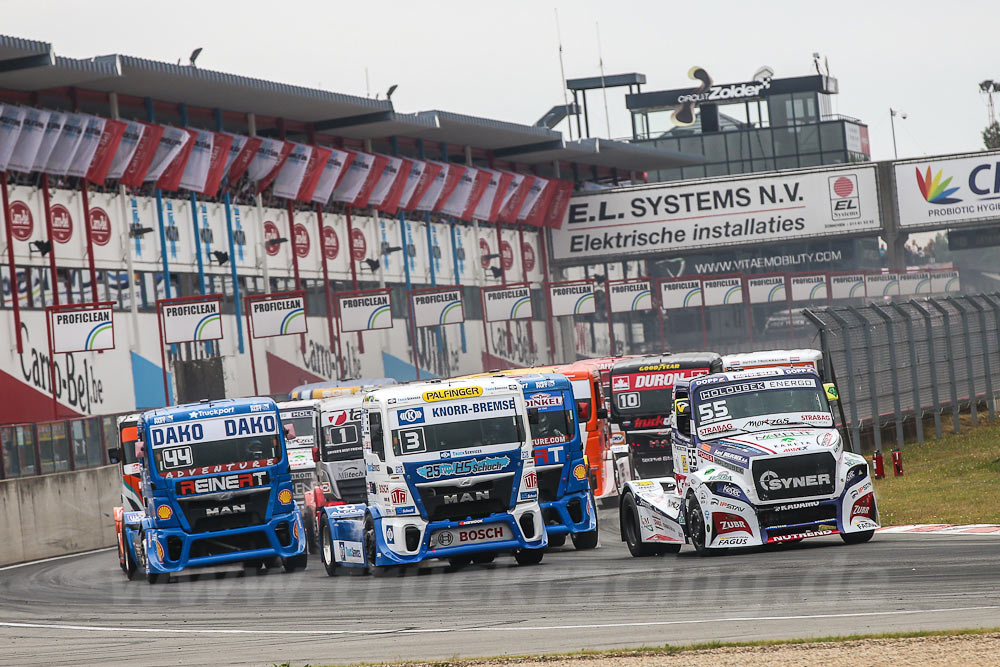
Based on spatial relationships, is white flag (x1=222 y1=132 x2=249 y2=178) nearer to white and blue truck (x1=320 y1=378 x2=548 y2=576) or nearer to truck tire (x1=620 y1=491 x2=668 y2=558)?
white and blue truck (x1=320 y1=378 x2=548 y2=576)

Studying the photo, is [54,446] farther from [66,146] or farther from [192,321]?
[66,146]

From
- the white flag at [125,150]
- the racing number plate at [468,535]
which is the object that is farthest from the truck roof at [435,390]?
the white flag at [125,150]

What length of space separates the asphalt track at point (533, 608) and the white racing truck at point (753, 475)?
34cm

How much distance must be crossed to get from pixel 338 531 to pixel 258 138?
3092 centimetres

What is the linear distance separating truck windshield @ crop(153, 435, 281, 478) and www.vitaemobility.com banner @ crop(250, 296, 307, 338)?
21217 mm

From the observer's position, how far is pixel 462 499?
63.3ft

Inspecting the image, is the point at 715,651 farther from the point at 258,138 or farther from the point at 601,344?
the point at 601,344

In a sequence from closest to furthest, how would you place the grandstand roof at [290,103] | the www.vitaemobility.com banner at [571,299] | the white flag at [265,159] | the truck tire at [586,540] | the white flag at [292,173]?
the truck tire at [586,540] → the grandstand roof at [290,103] → the white flag at [265,159] → the white flag at [292,173] → the www.vitaemobility.com banner at [571,299]

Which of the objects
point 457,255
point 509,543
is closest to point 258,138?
point 457,255

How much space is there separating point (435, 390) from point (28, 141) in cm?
2417

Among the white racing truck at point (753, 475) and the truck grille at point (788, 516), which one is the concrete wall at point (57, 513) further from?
the truck grille at point (788, 516)

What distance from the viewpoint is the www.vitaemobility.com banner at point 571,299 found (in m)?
59.5

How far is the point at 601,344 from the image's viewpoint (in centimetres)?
7781

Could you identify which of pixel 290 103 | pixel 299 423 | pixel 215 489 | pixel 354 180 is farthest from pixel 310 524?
pixel 354 180
